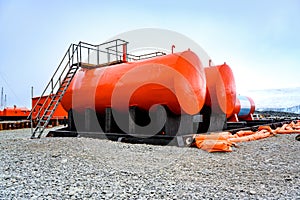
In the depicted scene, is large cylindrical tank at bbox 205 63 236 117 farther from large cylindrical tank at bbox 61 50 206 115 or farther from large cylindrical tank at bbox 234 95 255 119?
large cylindrical tank at bbox 234 95 255 119

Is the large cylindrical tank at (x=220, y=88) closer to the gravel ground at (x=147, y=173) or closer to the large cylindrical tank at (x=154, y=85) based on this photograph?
the large cylindrical tank at (x=154, y=85)

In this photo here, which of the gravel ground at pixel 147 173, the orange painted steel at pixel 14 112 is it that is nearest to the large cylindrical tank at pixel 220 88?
the gravel ground at pixel 147 173

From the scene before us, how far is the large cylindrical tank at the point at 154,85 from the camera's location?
24.1ft

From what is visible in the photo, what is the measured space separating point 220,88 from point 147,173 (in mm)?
5777

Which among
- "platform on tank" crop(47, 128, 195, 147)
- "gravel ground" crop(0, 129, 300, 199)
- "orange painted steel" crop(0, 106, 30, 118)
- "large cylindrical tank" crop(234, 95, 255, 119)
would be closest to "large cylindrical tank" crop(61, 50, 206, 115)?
"platform on tank" crop(47, 128, 195, 147)

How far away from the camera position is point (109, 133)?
28.3ft

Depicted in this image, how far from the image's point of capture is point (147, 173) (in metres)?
4.21

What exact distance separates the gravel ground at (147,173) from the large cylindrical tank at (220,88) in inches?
124

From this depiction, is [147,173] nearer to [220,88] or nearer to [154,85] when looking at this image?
[154,85]

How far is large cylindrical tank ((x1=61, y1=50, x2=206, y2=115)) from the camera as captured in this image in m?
7.35

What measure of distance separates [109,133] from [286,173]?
18.5 feet

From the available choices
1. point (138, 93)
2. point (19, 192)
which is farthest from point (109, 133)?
point (19, 192)

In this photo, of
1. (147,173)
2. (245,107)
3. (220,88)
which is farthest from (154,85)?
(245,107)

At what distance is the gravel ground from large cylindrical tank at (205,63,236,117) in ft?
10.3
